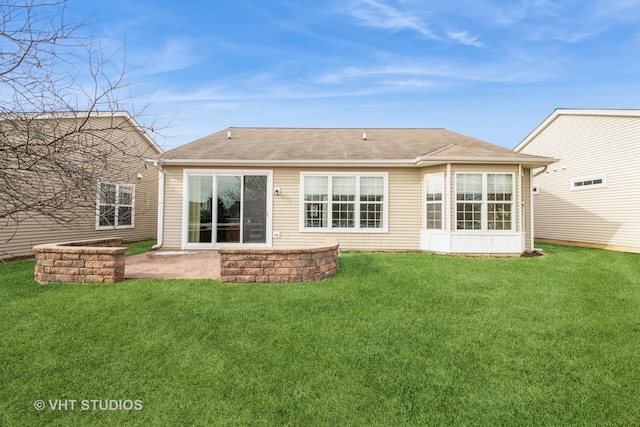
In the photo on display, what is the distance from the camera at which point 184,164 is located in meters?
9.80

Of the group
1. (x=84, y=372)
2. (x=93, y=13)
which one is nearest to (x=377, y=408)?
(x=84, y=372)

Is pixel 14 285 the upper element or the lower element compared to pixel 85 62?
lower

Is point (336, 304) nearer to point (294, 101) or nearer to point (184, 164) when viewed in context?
point (184, 164)

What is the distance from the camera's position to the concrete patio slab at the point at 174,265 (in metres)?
6.27

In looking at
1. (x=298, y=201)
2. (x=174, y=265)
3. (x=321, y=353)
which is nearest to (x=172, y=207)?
(x=174, y=265)

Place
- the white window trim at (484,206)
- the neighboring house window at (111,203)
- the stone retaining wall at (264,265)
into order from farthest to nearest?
the white window trim at (484,206) → the stone retaining wall at (264,265) → the neighboring house window at (111,203)

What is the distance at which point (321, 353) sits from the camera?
3.36 meters

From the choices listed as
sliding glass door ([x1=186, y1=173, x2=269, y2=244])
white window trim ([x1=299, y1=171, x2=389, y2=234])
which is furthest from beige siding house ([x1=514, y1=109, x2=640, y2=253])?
sliding glass door ([x1=186, y1=173, x2=269, y2=244])

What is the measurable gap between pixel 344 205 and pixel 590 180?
10267mm

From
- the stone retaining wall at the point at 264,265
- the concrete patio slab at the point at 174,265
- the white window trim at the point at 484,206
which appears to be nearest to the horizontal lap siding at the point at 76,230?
the concrete patio slab at the point at 174,265

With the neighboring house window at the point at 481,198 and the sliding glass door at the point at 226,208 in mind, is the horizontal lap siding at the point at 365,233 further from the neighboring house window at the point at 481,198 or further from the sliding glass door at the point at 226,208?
the neighboring house window at the point at 481,198

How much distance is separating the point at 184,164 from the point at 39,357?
733cm

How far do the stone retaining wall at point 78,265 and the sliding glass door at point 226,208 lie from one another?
428cm

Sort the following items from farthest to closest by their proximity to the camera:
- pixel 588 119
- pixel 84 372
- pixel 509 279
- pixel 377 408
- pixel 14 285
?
pixel 588 119 < pixel 509 279 < pixel 14 285 < pixel 84 372 < pixel 377 408
